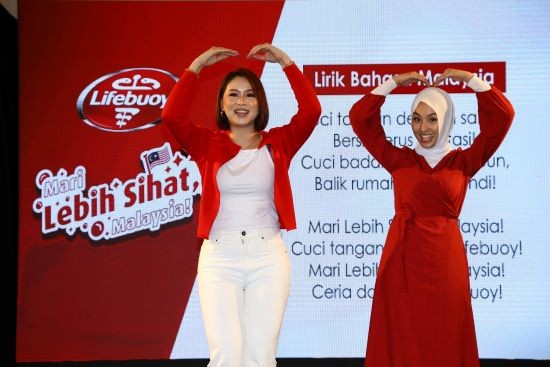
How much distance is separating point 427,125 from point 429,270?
0.66 metres

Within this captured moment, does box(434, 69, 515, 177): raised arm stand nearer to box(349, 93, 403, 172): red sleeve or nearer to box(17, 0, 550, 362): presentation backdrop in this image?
box(349, 93, 403, 172): red sleeve

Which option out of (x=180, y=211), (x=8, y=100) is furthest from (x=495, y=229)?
(x=8, y=100)

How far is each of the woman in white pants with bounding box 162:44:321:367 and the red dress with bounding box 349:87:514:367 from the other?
0.54 meters

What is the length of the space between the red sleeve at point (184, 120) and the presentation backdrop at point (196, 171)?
1635 mm

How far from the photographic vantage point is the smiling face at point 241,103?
3258 mm

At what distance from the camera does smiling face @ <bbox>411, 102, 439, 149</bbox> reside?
3.49 m

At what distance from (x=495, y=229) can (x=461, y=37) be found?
4.12ft

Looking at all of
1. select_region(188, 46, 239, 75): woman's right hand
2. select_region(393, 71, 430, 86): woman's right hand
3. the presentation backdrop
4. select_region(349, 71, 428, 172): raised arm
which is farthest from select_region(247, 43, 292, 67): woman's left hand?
the presentation backdrop

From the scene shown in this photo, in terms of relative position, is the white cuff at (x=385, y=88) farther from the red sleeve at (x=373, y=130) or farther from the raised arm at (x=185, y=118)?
the raised arm at (x=185, y=118)

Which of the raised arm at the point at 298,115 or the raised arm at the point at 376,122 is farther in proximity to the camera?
the raised arm at the point at 376,122

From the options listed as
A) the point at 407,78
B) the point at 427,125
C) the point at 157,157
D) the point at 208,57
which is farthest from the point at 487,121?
the point at 157,157

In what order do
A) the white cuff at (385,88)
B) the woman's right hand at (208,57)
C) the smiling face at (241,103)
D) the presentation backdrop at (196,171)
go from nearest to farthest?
the smiling face at (241,103) < the woman's right hand at (208,57) < the white cuff at (385,88) < the presentation backdrop at (196,171)

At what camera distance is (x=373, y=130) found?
143 inches

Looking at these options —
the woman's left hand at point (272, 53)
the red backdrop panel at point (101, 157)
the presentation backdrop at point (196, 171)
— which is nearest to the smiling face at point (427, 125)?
the woman's left hand at point (272, 53)
